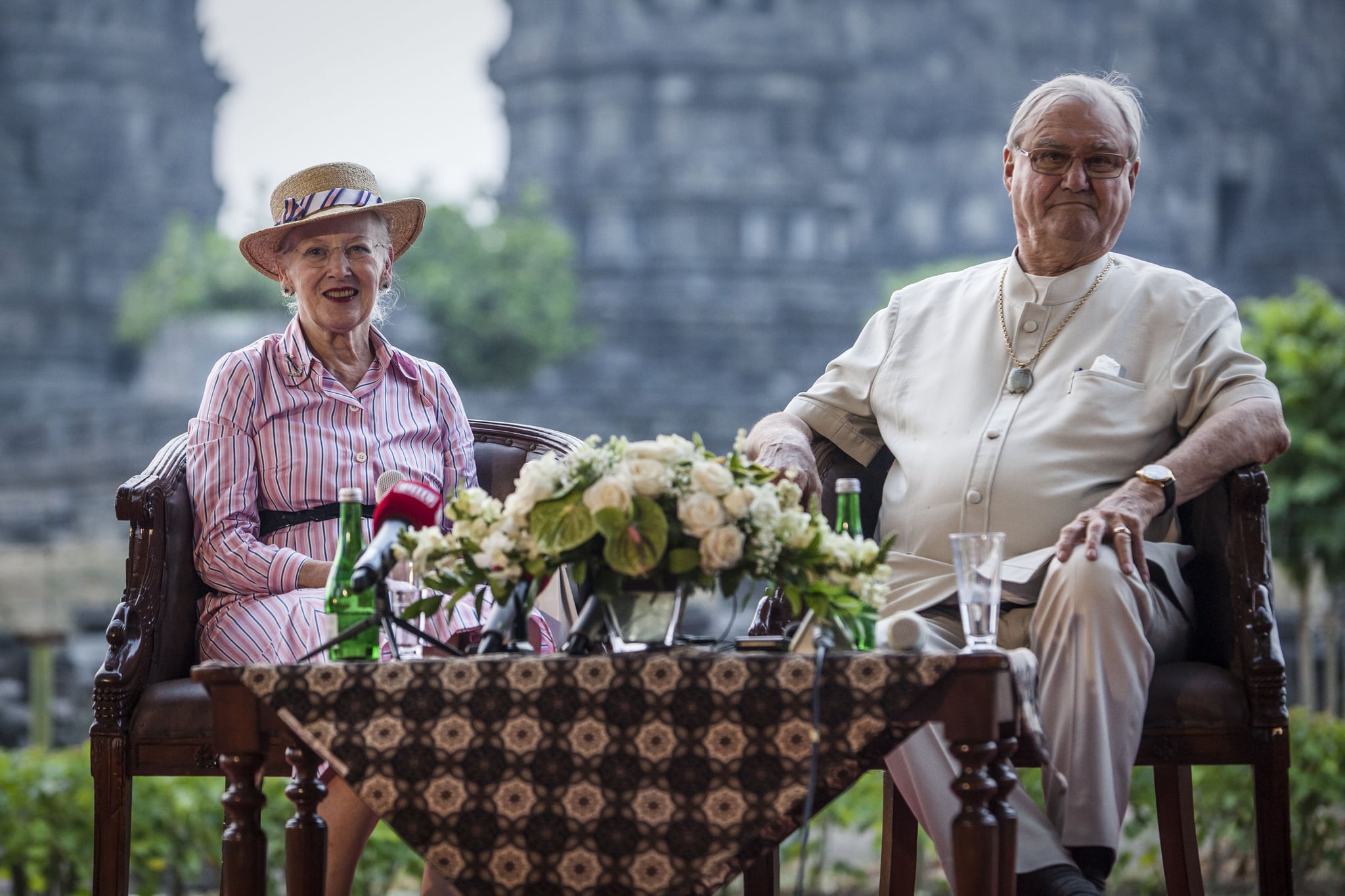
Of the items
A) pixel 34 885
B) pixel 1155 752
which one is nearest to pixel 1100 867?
pixel 1155 752

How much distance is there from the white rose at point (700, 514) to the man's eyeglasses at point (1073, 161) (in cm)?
136

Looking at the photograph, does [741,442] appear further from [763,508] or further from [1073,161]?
[1073,161]

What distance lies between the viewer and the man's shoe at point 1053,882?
104 inches

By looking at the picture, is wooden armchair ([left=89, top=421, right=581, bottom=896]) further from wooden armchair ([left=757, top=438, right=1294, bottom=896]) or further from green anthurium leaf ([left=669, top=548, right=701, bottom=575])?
wooden armchair ([left=757, top=438, right=1294, bottom=896])

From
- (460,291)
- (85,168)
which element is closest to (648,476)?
(460,291)

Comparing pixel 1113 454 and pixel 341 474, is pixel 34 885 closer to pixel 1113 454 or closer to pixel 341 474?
pixel 341 474

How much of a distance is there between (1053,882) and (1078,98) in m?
1.51

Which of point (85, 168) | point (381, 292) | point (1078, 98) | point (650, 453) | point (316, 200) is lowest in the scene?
point (650, 453)

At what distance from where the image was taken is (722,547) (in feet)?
7.72

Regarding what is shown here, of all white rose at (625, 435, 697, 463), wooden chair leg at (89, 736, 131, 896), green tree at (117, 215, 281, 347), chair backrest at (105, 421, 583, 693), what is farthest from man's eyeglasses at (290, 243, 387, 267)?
green tree at (117, 215, 281, 347)

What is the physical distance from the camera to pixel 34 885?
4969 millimetres

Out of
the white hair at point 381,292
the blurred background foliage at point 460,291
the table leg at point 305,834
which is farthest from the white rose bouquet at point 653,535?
the blurred background foliage at point 460,291

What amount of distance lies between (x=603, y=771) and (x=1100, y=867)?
Answer: 0.95 m

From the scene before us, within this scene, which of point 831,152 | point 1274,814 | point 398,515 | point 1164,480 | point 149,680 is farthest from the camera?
point 831,152
